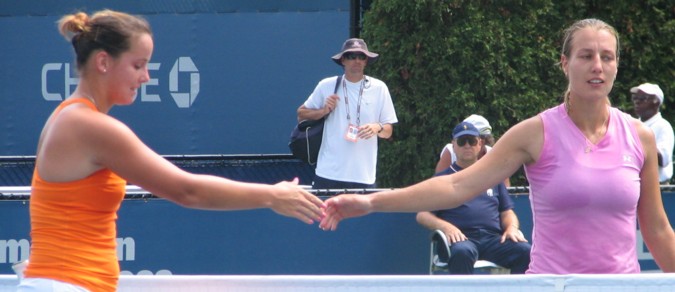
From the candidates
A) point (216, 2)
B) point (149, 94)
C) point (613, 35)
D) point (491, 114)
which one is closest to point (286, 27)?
point (216, 2)

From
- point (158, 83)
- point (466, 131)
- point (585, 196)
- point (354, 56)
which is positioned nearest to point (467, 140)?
point (466, 131)

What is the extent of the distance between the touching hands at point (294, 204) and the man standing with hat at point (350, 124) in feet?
16.7

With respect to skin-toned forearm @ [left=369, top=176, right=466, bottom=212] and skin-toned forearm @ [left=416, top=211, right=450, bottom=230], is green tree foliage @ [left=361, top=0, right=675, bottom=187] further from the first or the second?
skin-toned forearm @ [left=369, top=176, right=466, bottom=212]

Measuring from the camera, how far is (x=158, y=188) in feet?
10.7

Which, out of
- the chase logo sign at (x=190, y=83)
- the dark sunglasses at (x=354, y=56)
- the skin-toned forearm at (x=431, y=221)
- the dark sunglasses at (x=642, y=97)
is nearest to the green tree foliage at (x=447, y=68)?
the dark sunglasses at (x=354, y=56)

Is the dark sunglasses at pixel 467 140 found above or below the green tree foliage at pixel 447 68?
below

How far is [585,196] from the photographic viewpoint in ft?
11.8

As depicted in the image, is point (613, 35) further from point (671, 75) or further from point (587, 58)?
point (671, 75)

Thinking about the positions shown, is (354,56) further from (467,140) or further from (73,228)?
(73,228)

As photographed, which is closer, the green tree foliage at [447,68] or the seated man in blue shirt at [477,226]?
the seated man in blue shirt at [477,226]

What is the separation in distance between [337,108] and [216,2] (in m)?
3.14

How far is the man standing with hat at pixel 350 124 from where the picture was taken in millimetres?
8703

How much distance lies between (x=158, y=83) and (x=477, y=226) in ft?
16.1

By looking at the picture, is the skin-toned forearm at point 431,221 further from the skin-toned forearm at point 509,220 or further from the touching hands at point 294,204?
the touching hands at point 294,204
